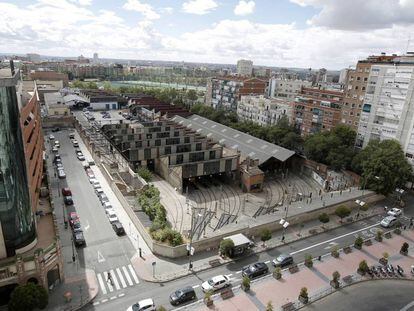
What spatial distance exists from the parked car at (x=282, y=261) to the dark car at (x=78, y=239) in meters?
24.9

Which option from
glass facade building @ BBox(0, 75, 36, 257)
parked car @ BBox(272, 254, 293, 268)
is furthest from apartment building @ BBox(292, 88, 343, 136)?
glass facade building @ BBox(0, 75, 36, 257)

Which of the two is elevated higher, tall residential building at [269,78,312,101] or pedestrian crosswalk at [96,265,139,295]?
tall residential building at [269,78,312,101]

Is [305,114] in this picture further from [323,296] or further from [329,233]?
[323,296]

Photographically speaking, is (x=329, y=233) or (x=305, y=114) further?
(x=305, y=114)

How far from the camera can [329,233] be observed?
47.8m

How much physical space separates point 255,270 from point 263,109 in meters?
79.3

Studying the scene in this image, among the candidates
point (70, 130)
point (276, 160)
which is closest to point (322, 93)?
point (276, 160)

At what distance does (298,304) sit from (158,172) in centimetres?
4290

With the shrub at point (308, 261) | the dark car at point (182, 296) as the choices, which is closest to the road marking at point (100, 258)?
the dark car at point (182, 296)

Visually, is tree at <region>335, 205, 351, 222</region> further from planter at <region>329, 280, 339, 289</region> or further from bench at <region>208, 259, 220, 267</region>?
bench at <region>208, 259, 220, 267</region>

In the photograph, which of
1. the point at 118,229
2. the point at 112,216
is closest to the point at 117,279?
the point at 118,229

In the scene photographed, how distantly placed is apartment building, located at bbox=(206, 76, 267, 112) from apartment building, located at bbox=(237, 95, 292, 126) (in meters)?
7.44

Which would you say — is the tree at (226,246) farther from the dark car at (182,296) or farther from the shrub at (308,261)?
the shrub at (308,261)

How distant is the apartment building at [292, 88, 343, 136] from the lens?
281ft
